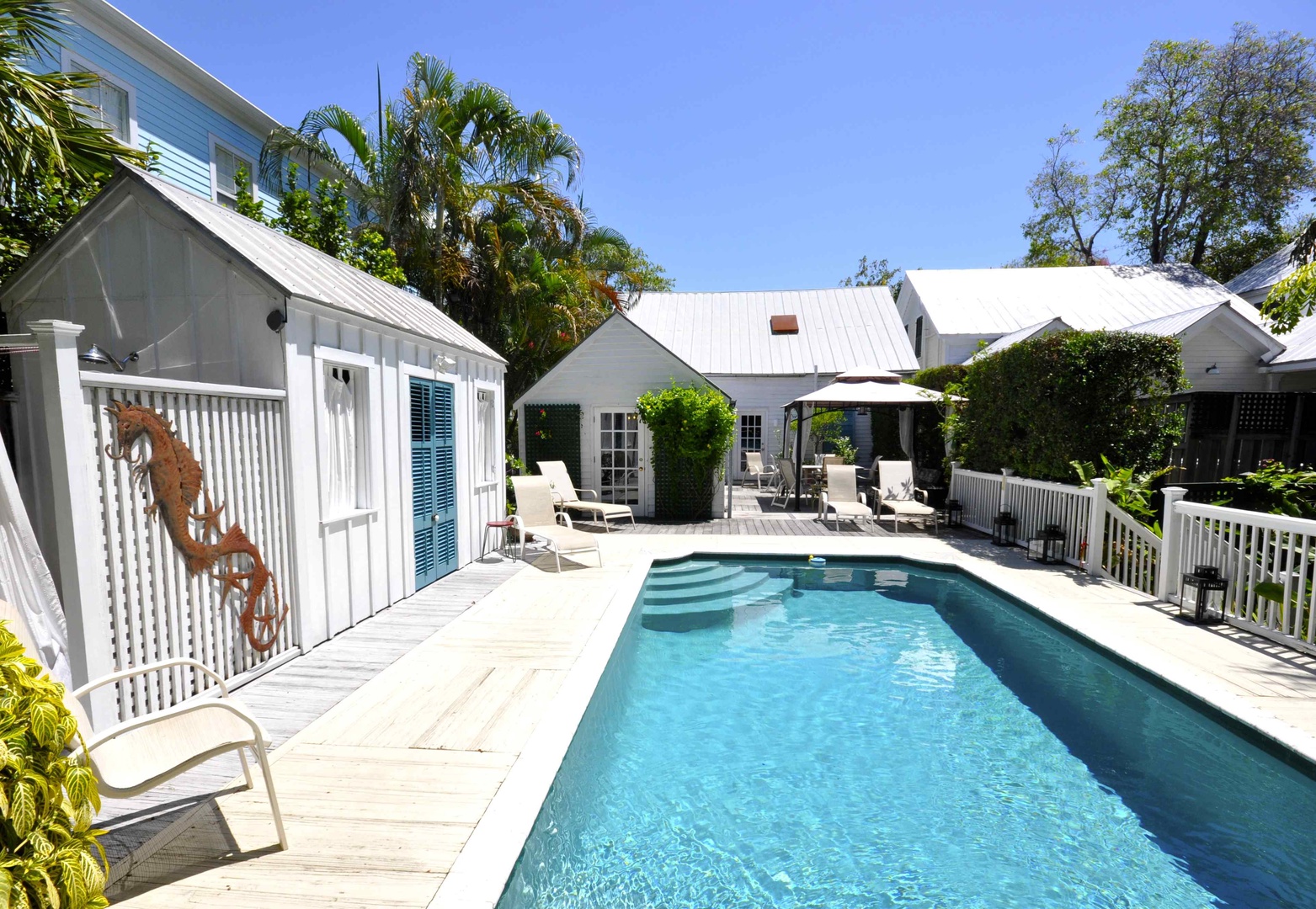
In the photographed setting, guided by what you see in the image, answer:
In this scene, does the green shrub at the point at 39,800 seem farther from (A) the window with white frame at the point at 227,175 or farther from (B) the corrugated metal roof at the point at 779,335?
(B) the corrugated metal roof at the point at 779,335

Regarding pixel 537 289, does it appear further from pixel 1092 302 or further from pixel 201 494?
pixel 1092 302

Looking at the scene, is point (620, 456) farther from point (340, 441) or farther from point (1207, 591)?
point (1207, 591)

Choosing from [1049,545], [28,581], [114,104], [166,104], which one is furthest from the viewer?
[166,104]

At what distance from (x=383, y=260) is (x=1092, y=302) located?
1948 cm

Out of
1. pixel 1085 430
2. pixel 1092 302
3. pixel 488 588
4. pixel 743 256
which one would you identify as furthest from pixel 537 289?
pixel 743 256

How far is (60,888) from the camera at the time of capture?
1.60 meters

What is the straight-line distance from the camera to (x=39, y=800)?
1620 mm

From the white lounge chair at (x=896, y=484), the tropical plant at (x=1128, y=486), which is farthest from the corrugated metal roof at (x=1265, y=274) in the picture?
the tropical plant at (x=1128, y=486)

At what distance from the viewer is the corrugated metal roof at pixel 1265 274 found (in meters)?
18.2

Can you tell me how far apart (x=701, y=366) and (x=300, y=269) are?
14.3 m

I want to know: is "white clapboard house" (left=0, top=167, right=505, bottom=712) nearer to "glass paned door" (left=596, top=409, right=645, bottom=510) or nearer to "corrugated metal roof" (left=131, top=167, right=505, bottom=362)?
"corrugated metal roof" (left=131, top=167, right=505, bottom=362)

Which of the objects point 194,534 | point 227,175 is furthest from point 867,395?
point 227,175

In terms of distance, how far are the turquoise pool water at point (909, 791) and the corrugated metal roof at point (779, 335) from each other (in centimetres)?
1307

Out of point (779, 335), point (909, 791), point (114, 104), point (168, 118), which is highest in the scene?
point (168, 118)
